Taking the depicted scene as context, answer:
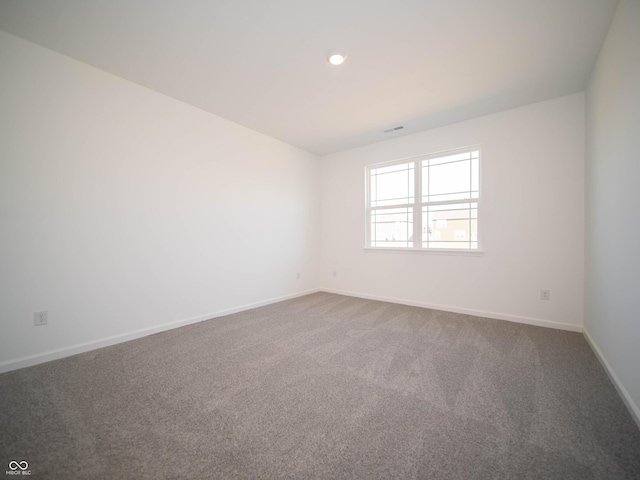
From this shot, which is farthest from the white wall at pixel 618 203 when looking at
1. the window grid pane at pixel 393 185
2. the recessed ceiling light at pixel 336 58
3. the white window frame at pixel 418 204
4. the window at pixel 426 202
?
the window grid pane at pixel 393 185

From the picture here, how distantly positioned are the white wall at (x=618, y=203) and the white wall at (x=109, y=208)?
3701mm

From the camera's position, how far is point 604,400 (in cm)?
160

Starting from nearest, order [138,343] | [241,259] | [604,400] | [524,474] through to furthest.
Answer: [524,474] < [604,400] < [138,343] < [241,259]

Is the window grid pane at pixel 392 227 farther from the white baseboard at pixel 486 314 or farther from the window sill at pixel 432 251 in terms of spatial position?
the white baseboard at pixel 486 314

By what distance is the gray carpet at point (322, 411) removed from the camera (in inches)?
45.6

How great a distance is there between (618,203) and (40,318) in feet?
15.0

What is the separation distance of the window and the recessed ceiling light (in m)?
2.15

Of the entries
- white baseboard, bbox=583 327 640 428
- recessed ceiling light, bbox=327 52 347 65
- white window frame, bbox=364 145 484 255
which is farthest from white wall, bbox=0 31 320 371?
white baseboard, bbox=583 327 640 428

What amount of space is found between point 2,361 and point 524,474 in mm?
3492

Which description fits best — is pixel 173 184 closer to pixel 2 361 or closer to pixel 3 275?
pixel 3 275

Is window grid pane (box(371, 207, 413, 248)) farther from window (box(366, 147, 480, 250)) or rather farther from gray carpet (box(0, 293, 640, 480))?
gray carpet (box(0, 293, 640, 480))

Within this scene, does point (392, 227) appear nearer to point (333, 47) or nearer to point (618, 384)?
point (333, 47)

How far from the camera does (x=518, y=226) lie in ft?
10.2

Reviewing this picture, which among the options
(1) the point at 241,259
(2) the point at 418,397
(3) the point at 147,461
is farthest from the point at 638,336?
(1) the point at 241,259
